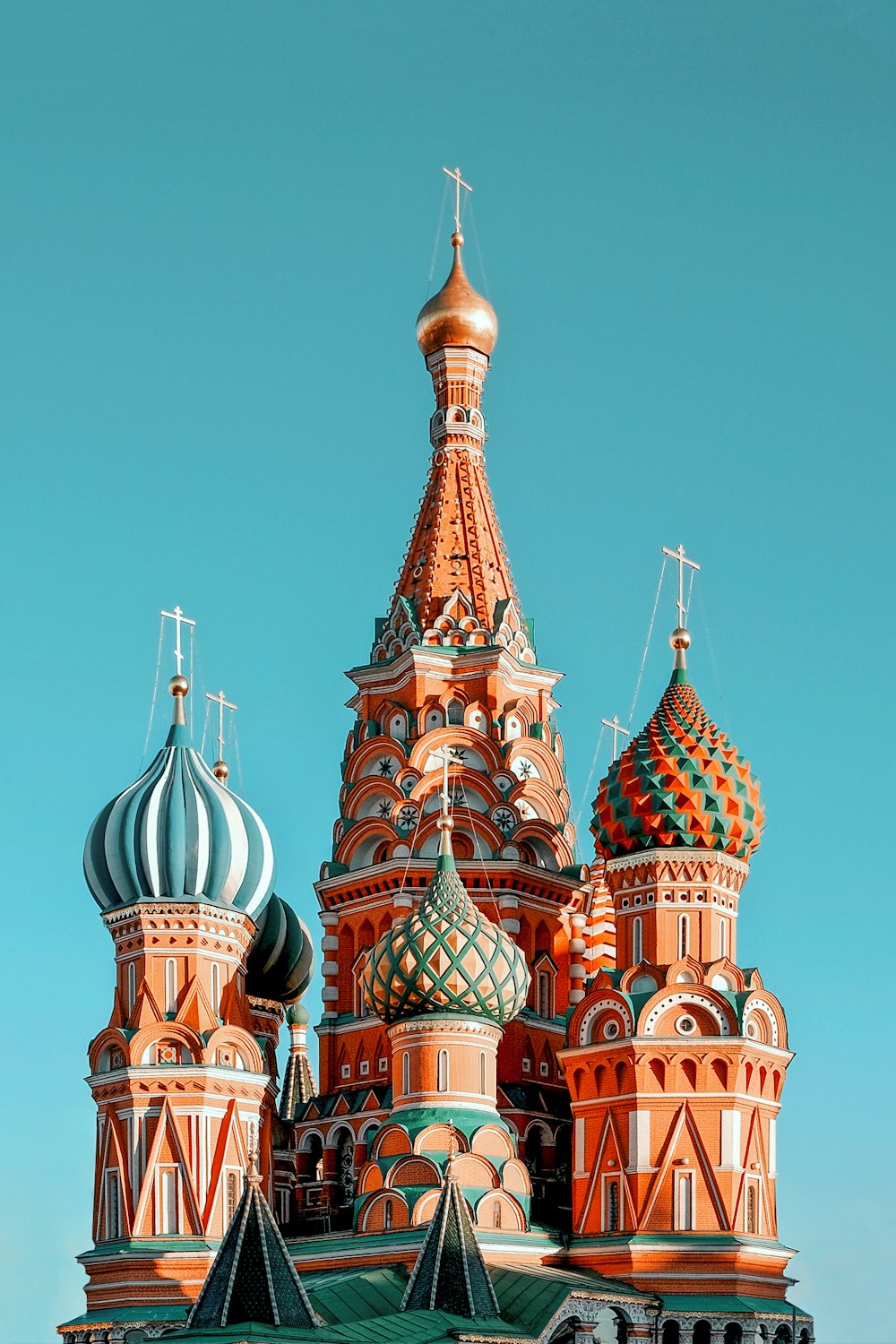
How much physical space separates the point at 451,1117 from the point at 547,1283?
237cm

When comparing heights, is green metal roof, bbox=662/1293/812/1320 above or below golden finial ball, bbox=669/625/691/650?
below

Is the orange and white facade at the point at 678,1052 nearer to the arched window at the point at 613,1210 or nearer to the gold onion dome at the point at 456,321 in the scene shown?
the arched window at the point at 613,1210

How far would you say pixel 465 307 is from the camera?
39.3 meters

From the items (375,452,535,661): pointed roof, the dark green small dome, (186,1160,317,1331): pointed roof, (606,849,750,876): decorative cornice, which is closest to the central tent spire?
(375,452,535,661): pointed roof

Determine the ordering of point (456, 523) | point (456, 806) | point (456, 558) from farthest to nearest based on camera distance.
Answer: point (456, 523)
point (456, 558)
point (456, 806)

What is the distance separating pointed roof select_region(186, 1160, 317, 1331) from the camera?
27.2 meters

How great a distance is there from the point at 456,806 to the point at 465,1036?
14.7 feet

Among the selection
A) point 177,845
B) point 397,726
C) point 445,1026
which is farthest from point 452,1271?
point 397,726

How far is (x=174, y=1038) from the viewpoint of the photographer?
1340 inches

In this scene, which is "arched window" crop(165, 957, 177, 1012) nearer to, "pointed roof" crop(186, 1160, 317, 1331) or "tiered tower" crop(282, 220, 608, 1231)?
"tiered tower" crop(282, 220, 608, 1231)

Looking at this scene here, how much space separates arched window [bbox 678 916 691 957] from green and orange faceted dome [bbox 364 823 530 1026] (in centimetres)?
186

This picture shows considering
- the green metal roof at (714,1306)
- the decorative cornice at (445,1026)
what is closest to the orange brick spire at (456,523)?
the decorative cornice at (445,1026)

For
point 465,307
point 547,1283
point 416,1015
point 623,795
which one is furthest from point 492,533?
point 547,1283

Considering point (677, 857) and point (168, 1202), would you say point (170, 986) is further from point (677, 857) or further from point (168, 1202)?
point (677, 857)
